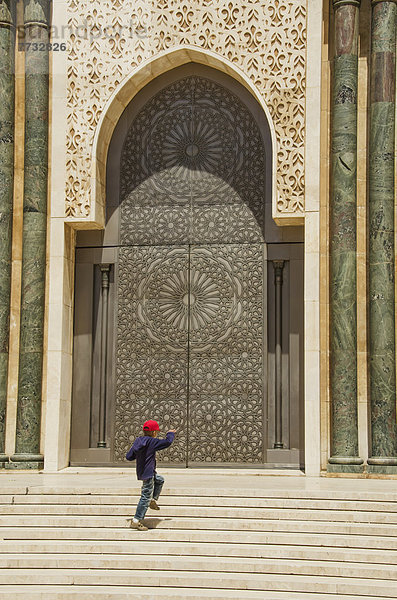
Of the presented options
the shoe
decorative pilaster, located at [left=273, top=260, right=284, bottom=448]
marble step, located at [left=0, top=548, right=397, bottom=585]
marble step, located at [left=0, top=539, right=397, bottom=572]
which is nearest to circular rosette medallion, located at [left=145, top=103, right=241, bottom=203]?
decorative pilaster, located at [left=273, top=260, right=284, bottom=448]

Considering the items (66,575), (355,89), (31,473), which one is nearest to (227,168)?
(355,89)

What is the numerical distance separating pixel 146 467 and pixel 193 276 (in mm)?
4514

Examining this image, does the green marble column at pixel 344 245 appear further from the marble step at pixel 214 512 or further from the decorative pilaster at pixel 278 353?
the marble step at pixel 214 512

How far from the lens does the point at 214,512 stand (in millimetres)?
8352

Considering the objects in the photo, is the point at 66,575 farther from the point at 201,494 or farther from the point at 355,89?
the point at 355,89

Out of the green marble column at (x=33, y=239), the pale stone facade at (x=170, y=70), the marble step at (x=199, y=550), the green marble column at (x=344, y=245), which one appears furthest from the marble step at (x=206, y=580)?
the green marble column at (x=33, y=239)

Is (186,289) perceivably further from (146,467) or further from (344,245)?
(146,467)

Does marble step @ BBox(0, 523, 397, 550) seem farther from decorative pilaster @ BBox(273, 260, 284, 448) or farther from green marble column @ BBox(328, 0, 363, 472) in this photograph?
decorative pilaster @ BBox(273, 260, 284, 448)

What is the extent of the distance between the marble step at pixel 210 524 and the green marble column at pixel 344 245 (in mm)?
3112

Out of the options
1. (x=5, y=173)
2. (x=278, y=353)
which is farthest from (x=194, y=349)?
(x=5, y=173)

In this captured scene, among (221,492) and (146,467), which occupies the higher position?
(146,467)

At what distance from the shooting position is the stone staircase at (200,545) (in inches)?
283

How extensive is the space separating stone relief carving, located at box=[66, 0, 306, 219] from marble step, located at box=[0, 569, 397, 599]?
538 centimetres

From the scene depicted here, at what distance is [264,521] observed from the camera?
816cm
